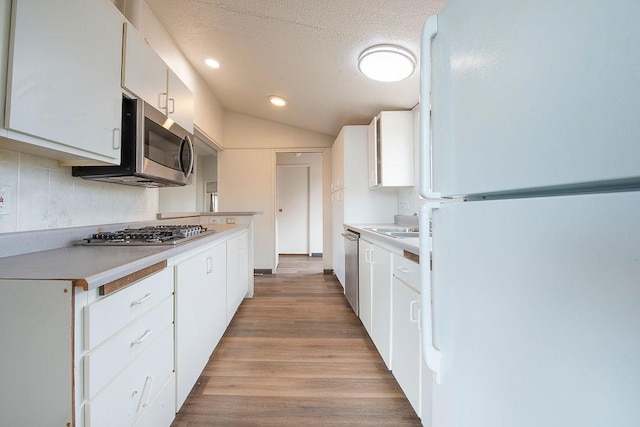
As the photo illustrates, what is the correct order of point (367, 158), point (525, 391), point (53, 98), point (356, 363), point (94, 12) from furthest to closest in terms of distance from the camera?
point (367, 158) < point (356, 363) < point (94, 12) < point (53, 98) < point (525, 391)

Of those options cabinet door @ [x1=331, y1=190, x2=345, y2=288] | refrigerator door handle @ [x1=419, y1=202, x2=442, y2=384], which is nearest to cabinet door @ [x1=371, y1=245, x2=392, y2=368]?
refrigerator door handle @ [x1=419, y1=202, x2=442, y2=384]

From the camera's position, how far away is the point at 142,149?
1396mm

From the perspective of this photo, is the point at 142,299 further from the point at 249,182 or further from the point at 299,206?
the point at 299,206

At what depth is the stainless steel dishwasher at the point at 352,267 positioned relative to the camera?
8.27ft

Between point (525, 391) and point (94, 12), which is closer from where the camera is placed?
point (525, 391)

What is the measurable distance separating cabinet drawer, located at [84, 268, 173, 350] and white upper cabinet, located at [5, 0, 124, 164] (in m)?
0.60

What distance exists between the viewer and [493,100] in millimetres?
542

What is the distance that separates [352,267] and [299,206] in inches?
143

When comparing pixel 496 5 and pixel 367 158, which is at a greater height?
pixel 367 158

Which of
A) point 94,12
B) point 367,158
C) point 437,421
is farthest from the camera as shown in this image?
point 367,158

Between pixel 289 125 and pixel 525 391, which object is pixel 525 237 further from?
pixel 289 125

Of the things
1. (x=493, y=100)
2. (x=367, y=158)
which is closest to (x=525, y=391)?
(x=493, y=100)

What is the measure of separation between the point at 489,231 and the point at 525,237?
0.29 feet

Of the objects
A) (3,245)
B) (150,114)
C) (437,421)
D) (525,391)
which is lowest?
(437,421)
